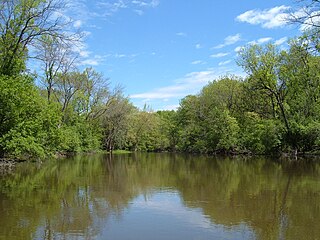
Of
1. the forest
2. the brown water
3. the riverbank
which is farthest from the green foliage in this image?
the riverbank

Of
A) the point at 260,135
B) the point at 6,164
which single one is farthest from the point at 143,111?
the point at 6,164

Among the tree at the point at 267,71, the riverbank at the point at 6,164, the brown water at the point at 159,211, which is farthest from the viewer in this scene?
the tree at the point at 267,71

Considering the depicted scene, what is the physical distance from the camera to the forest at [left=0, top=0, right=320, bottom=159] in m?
23.7

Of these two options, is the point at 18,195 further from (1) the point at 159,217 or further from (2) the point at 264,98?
(2) the point at 264,98

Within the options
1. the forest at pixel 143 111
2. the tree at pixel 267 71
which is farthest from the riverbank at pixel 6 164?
the tree at pixel 267 71

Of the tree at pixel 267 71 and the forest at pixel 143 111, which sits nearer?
the forest at pixel 143 111

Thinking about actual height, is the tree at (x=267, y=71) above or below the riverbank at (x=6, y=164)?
above

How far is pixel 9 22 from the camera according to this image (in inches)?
942

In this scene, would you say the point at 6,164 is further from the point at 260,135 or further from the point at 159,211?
the point at 260,135

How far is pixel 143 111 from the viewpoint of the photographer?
8031 centimetres

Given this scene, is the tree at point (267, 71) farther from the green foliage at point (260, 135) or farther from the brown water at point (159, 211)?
the brown water at point (159, 211)

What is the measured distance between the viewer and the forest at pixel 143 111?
2366cm

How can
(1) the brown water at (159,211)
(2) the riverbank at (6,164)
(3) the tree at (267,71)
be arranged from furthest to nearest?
(3) the tree at (267,71) → (2) the riverbank at (6,164) → (1) the brown water at (159,211)

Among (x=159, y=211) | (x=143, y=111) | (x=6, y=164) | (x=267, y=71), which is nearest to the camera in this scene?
(x=159, y=211)
